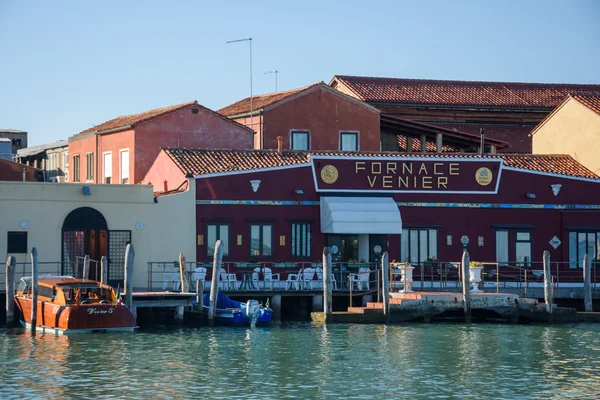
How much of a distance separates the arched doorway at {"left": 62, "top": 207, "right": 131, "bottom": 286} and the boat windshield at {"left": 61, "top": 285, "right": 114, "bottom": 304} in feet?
17.7

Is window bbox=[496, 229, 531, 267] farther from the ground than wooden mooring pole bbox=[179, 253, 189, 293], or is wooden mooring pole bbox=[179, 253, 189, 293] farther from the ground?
window bbox=[496, 229, 531, 267]

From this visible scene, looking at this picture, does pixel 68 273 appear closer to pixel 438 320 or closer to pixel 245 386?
pixel 438 320

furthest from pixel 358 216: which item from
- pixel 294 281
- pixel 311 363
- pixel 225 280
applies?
pixel 311 363

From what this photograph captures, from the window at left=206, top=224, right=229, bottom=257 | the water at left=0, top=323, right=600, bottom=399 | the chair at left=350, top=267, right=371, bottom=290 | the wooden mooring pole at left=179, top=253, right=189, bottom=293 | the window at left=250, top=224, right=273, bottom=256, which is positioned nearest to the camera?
the water at left=0, top=323, right=600, bottom=399

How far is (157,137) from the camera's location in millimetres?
55750

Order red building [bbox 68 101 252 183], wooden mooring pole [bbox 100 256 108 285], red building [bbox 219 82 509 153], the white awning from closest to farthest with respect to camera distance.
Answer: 1. wooden mooring pole [bbox 100 256 108 285]
2. the white awning
3. red building [bbox 68 101 252 183]
4. red building [bbox 219 82 509 153]

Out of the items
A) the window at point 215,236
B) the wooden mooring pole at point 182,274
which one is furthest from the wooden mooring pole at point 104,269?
the window at point 215,236

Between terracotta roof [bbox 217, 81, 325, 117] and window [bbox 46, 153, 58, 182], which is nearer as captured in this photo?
terracotta roof [bbox 217, 81, 325, 117]

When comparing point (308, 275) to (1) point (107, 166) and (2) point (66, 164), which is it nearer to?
(1) point (107, 166)

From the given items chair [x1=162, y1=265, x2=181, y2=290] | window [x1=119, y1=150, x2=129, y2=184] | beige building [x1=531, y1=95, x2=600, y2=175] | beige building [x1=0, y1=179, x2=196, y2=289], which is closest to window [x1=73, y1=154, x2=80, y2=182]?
window [x1=119, y1=150, x2=129, y2=184]

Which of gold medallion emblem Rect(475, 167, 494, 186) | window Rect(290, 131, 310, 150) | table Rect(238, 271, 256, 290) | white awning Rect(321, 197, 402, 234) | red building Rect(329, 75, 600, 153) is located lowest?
table Rect(238, 271, 256, 290)

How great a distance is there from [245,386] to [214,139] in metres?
28.0

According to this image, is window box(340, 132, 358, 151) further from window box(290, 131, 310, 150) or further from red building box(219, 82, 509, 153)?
window box(290, 131, 310, 150)

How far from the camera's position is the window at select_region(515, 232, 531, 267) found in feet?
163
